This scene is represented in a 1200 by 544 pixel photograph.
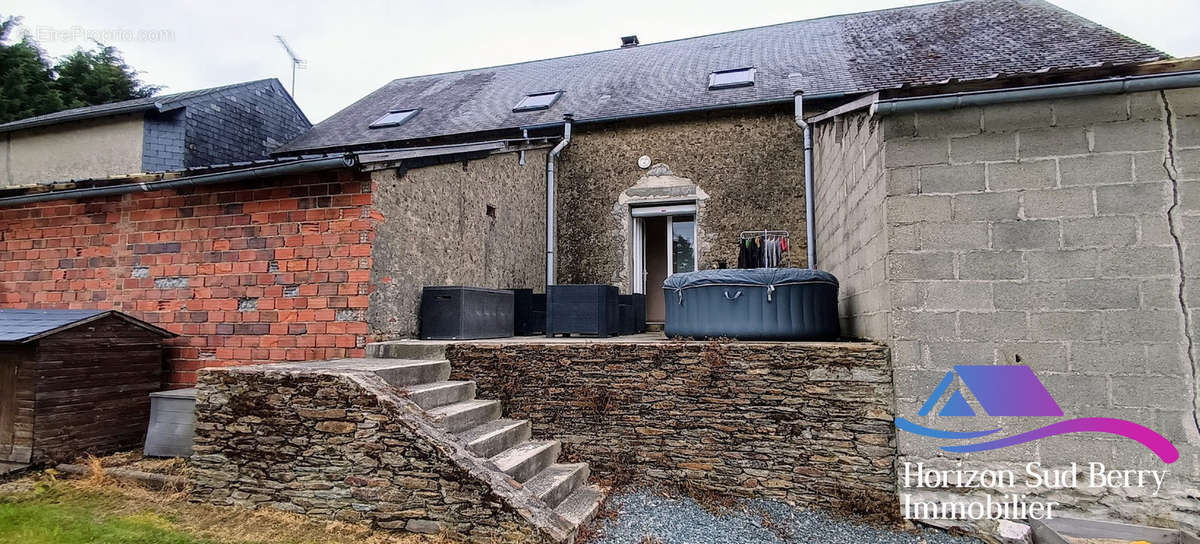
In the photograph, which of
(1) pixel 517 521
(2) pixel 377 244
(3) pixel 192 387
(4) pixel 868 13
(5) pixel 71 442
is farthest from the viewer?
(4) pixel 868 13

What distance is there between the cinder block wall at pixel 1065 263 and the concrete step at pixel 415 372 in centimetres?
333

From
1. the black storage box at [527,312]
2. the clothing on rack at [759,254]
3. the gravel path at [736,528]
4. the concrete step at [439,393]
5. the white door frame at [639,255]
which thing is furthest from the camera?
the white door frame at [639,255]

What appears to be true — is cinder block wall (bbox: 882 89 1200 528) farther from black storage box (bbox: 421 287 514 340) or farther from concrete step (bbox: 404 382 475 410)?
black storage box (bbox: 421 287 514 340)

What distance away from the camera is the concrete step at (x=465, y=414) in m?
3.59

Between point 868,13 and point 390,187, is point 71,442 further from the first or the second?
point 868,13

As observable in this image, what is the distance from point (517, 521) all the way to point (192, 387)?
3577 millimetres

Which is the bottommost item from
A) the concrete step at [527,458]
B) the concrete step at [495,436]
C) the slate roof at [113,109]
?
the concrete step at [527,458]

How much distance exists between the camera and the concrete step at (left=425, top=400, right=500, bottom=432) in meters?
3.59

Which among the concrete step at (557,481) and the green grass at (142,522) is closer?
the green grass at (142,522)

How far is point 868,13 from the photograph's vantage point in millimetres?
10992

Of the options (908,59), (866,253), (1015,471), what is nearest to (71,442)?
(866,253)

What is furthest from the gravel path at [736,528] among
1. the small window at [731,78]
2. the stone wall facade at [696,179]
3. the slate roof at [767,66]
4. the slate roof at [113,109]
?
the slate roof at [113,109]

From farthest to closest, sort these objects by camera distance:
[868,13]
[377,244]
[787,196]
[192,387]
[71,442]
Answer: [868,13], [787,196], [192,387], [377,244], [71,442]

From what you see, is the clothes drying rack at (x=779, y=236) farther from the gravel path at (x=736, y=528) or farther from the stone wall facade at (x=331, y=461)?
the stone wall facade at (x=331, y=461)
